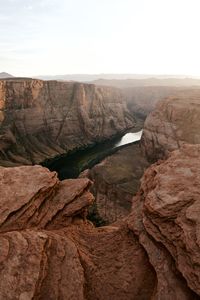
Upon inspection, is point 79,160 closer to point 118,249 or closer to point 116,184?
point 116,184

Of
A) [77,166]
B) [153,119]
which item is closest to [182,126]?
[153,119]

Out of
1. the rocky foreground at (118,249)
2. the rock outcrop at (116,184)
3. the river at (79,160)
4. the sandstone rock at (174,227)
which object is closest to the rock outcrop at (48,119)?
the river at (79,160)

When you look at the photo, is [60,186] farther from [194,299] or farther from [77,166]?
[77,166]

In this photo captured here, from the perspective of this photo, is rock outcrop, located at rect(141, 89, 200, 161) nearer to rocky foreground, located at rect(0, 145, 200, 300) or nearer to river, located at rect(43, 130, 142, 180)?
river, located at rect(43, 130, 142, 180)

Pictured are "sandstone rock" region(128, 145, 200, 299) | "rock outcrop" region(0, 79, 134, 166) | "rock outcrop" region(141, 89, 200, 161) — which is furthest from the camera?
"rock outcrop" region(0, 79, 134, 166)

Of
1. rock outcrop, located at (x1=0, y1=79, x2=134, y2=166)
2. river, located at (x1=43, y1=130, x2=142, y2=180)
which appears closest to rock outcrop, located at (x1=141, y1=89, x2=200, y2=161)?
river, located at (x1=43, y1=130, x2=142, y2=180)

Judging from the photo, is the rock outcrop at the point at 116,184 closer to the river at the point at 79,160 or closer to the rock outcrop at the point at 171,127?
the rock outcrop at the point at 171,127

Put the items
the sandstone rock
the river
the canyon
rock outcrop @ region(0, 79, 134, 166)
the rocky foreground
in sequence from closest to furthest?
the sandstone rock → the rocky foreground → the canyon → the river → rock outcrop @ region(0, 79, 134, 166)
